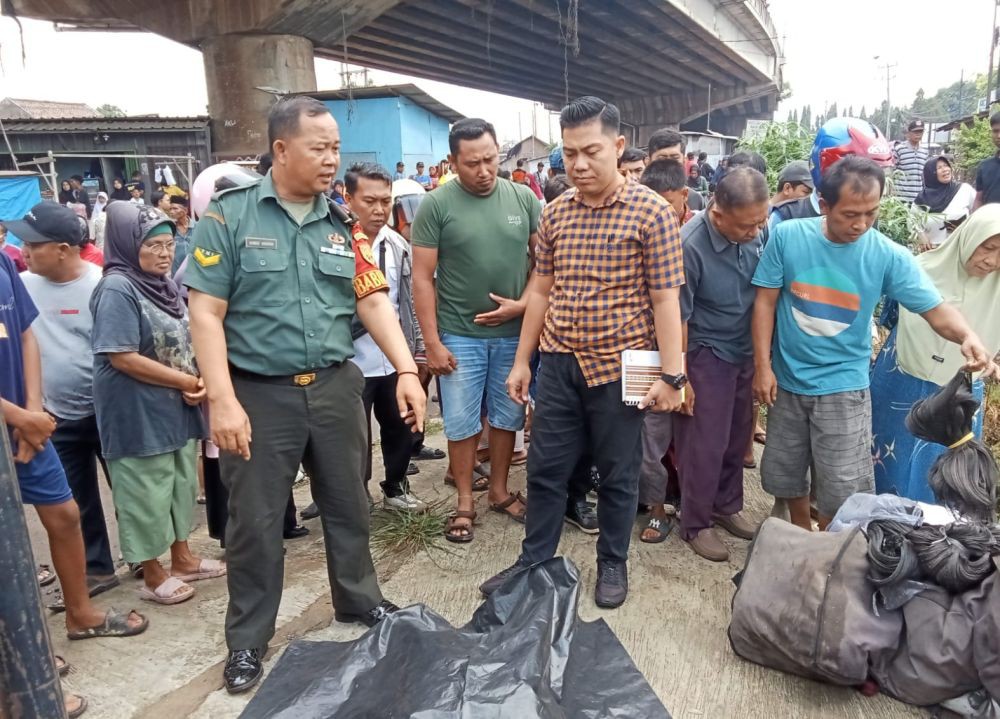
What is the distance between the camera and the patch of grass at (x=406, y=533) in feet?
10.7

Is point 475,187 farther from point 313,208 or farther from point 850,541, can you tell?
point 850,541

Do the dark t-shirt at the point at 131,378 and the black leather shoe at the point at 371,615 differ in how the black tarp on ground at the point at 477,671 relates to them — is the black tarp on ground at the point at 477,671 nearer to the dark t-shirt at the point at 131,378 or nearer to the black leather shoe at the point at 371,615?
the black leather shoe at the point at 371,615

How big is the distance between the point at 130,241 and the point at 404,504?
185 centimetres

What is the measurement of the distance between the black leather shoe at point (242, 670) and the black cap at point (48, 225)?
5.53 feet

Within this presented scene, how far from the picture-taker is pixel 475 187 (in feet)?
10.3

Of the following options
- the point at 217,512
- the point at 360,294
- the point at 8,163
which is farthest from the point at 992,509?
the point at 8,163

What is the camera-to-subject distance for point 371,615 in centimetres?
256

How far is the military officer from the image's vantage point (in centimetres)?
215

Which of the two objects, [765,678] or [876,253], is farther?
[876,253]

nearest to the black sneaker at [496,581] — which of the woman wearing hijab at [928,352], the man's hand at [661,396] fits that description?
the man's hand at [661,396]

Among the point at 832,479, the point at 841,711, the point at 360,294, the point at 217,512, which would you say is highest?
the point at 360,294

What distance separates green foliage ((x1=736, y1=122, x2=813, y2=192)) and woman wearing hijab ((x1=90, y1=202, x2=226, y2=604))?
16.6ft

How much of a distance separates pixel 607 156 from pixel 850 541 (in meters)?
1.51

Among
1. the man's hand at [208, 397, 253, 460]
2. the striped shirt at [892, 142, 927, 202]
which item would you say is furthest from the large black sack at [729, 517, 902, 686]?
the striped shirt at [892, 142, 927, 202]
